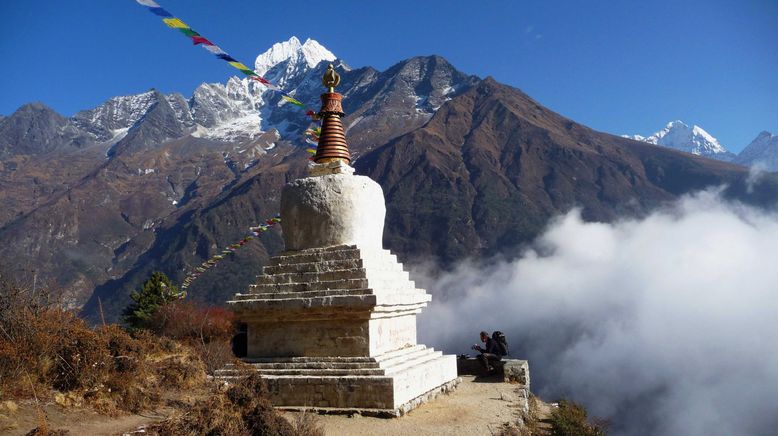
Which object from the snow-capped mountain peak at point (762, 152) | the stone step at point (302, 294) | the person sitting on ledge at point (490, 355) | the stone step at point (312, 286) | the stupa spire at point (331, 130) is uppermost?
the snow-capped mountain peak at point (762, 152)

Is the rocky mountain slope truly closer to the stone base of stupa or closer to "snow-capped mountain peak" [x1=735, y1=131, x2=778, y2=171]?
"snow-capped mountain peak" [x1=735, y1=131, x2=778, y2=171]

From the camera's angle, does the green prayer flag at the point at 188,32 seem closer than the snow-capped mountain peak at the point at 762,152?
Yes

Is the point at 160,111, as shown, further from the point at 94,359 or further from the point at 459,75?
the point at 94,359

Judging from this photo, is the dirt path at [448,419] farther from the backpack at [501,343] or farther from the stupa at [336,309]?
the backpack at [501,343]

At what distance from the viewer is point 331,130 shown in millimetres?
11031

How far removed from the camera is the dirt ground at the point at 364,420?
681 centimetres

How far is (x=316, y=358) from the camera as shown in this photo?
8.95 m

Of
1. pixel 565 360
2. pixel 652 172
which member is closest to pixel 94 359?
pixel 565 360

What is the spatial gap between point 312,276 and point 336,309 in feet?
2.86

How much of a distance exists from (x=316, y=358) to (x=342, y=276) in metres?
1.30

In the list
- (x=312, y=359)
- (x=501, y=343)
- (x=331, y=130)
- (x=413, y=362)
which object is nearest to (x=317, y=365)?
(x=312, y=359)

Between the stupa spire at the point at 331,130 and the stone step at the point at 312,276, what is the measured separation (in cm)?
238

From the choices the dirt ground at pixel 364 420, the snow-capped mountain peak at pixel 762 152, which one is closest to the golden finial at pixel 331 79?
the dirt ground at pixel 364 420

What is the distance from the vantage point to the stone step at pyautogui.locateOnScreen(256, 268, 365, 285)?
360 inches
